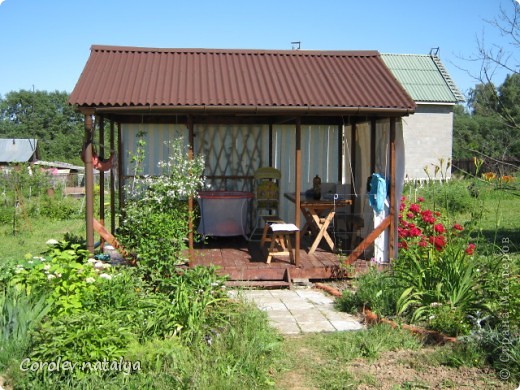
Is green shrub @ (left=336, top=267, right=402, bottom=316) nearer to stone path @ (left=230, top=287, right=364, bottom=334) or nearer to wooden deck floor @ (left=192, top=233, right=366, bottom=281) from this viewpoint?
stone path @ (left=230, top=287, right=364, bottom=334)

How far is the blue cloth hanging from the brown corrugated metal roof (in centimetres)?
92

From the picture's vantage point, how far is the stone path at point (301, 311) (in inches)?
198

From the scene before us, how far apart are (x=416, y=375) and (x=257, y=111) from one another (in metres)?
3.74

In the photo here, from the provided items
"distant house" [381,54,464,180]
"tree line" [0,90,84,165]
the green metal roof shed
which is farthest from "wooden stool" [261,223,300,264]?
"tree line" [0,90,84,165]

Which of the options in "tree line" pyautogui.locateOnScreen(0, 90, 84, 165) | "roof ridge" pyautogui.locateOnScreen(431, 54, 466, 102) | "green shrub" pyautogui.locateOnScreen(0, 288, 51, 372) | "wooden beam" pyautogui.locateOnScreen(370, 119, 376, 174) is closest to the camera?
"green shrub" pyautogui.locateOnScreen(0, 288, 51, 372)

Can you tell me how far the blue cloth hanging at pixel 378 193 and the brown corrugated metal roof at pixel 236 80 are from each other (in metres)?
0.92

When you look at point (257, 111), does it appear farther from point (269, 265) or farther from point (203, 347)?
point (203, 347)

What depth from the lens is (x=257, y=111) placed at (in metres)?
6.62

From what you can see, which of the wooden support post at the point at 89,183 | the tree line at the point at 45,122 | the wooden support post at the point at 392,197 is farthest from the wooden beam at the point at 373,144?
the tree line at the point at 45,122

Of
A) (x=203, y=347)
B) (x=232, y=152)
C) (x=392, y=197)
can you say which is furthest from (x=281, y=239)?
(x=203, y=347)

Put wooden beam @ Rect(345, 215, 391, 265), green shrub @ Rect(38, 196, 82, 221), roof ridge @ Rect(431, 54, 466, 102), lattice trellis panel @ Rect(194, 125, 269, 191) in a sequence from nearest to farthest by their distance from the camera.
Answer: wooden beam @ Rect(345, 215, 391, 265) < lattice trellis panel @ Rect(194, 125, 269, 191) < green shrub @ Rect(38, 196, 82, 221) < roof ridge @ Rect(431, 54, 466, 102)

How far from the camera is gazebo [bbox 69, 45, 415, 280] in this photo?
665 centimetres

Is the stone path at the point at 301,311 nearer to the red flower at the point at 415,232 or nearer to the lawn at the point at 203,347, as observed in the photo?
the lawn at the point at 203,347

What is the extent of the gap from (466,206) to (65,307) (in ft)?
38.9
